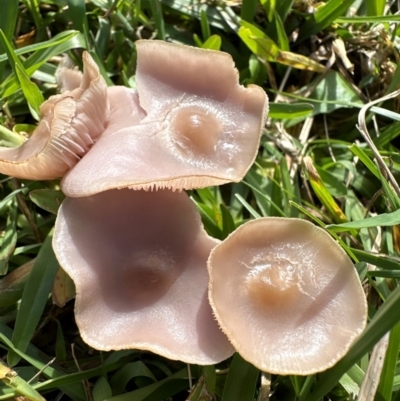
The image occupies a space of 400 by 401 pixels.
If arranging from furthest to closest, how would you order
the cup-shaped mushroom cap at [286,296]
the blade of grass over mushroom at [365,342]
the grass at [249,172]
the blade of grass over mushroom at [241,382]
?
the grass at [249,172]
the blade of grass over mushroom at [241,382]
the cup-shaped mushroom cap at [286,296]
the blade of grass over mushroom at [365,342]

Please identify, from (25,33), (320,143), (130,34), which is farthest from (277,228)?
(25,33)

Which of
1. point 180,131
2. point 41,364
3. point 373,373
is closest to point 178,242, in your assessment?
point 180,131

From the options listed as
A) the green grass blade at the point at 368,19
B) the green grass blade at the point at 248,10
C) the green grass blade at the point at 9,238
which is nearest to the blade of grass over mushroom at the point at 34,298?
the green grass blade at the point at 9,238

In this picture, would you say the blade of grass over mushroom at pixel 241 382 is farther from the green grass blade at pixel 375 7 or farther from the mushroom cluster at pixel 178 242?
the green grass blade at pixel 375 7

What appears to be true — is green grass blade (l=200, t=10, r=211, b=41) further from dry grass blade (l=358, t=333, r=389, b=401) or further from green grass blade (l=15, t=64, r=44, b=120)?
dry grass blade (l=358, t=333, r=389, b=401)

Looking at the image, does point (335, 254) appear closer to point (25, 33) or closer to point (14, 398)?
point (14, 398)

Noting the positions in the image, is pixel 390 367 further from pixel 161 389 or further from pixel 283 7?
pixel 283 7
